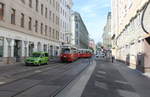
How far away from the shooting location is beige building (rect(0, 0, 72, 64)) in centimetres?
3077

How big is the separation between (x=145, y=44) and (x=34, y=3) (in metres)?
27.3

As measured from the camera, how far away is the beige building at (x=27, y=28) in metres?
30.8

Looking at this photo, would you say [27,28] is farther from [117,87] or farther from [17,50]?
[117,87]

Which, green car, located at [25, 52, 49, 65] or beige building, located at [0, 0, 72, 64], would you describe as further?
beige building, located at [0, 0, 72, 64]

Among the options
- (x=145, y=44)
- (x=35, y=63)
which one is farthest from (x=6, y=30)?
(x=145, y=44)

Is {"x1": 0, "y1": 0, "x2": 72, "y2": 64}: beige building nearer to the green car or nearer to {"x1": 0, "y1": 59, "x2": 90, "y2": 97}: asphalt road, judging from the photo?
the green car

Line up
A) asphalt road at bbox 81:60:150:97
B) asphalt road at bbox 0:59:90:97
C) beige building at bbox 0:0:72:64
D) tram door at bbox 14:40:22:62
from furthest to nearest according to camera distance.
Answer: tram door at bbox 14:40:22:62, beige building at bbox 0:0:72:64, asphalt road at bbox 81:60:150:97, asphalt road at bbox 0:59:90:97

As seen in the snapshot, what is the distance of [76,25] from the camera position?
114 metres

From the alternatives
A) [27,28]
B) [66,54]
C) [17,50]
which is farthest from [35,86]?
[66,54]

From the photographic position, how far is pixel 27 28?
38844mm

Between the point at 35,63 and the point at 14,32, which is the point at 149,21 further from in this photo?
the point at 14,32

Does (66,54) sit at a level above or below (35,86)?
above

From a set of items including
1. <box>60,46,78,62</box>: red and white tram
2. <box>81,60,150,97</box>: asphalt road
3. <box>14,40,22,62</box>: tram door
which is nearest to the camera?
<box>81,60,150,97</box>: asphalt road

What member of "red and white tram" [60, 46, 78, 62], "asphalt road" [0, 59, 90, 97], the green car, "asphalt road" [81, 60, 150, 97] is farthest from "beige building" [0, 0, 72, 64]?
"asphalt road" [81, 60, 150, 97]
